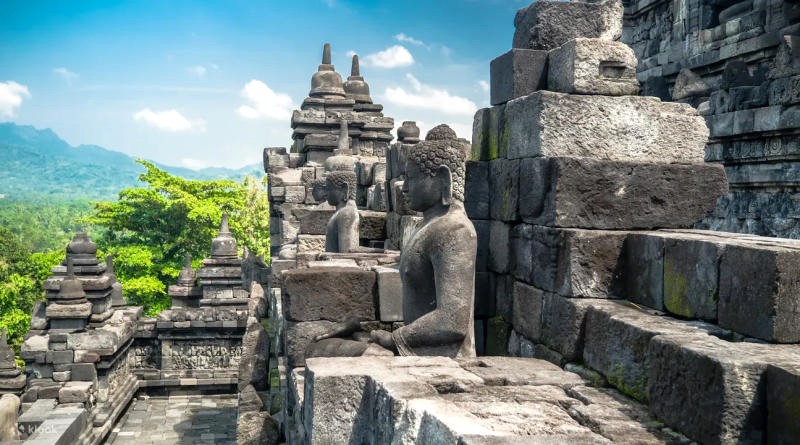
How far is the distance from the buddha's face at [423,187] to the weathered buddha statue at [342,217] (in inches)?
119

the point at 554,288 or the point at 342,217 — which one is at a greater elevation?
the point at 342,217

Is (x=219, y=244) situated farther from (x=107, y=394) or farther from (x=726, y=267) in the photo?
(x=726, y=267)

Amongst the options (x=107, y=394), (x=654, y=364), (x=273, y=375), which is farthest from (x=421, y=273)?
(x=107, y=394)

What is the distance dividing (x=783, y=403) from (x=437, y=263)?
1.96m

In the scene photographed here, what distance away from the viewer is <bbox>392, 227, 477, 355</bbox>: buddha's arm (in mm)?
3904

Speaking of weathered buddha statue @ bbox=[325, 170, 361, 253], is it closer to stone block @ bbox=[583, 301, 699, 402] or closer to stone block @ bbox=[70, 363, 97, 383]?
stone block @ bbox=[583, 301, 699, 402]

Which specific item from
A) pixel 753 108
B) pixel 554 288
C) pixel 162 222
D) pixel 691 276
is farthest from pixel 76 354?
pixel 162 222

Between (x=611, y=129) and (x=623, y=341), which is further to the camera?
(x=611, y=129)

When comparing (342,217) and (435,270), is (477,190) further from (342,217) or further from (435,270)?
(342,217)

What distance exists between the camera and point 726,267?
315 centimetres

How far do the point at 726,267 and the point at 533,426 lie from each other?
1246 mm

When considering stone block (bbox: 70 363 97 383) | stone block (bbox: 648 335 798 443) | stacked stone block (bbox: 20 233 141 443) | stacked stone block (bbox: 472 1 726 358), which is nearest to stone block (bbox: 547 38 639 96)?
stacked stone block (bbox: 472 1 726 358)

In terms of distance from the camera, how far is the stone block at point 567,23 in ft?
16.1

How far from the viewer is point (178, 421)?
13.2 m
